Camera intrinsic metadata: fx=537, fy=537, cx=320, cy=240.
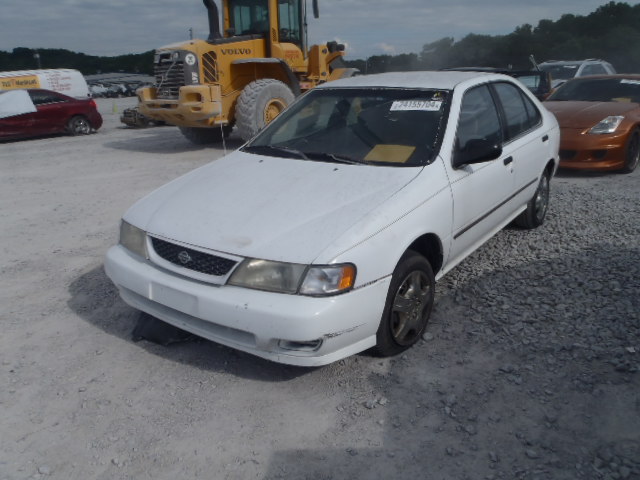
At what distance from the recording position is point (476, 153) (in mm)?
3420

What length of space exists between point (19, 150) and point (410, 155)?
11.8 meters

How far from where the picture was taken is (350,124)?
3844 mm

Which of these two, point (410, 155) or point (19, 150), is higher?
point (410, 155)

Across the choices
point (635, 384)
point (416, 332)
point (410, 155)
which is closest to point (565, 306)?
point (635, 384)

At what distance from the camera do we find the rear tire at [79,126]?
14.8 metres

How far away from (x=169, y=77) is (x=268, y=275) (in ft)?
27.7

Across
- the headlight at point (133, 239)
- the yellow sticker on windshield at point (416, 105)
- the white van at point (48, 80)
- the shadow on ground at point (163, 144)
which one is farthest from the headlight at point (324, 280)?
the white van at point (48, 80)

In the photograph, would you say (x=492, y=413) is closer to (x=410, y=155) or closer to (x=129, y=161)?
(x=410, y=155)

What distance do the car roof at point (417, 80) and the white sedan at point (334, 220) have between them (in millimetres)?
19

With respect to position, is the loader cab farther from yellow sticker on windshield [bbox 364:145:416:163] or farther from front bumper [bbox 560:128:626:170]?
yellow sticker on windshield [bbox 364:145:416:163]

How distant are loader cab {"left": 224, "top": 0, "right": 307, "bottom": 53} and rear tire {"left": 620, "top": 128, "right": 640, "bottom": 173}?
6.52m

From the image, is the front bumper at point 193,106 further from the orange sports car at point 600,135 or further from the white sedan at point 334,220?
the white sedan at point 334,220

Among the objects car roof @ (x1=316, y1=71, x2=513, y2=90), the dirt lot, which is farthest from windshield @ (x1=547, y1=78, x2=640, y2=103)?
car roof @ (x1=316, y1=71, x2=513, y2=90)

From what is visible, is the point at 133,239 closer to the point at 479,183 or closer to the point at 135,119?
the point at 479,183
